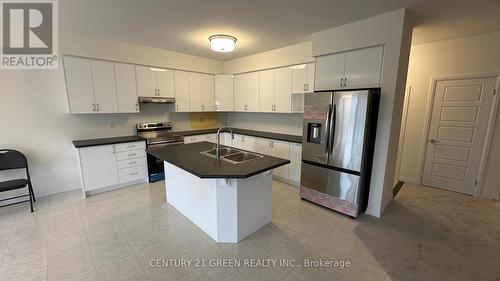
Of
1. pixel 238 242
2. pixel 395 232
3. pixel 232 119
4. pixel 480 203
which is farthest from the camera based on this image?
pixel 232 119

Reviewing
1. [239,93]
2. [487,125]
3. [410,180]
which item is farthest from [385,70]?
[239,93]

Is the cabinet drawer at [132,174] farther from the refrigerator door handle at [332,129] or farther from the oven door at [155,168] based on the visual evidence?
the refrigerator door handle at [332,129]

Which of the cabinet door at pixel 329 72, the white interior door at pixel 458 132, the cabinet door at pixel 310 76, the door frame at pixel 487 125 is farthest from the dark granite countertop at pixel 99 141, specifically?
the white interior door at pixel 458 132

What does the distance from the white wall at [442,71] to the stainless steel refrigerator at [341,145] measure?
190 cm

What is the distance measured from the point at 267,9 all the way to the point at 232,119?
3542mm

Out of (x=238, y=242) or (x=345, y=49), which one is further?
(x=345, y=49)

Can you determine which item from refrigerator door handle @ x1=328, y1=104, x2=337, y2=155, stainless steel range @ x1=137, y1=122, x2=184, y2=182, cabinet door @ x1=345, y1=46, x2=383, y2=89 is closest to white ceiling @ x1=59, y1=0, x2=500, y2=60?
cabinet door @ x1=345, y1=46, x2=383, y2=89

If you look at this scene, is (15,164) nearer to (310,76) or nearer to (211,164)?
(211,164)

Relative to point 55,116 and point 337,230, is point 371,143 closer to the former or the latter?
point 337,230

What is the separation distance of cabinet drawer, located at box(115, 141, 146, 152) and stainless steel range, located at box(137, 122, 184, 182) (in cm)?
10

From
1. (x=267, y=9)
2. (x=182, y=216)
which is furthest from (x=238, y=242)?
(x=267, y=9)

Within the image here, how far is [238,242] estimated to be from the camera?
92.2 inches

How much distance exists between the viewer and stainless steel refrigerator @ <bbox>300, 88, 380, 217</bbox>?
8.69 ft

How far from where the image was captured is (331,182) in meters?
2.98
